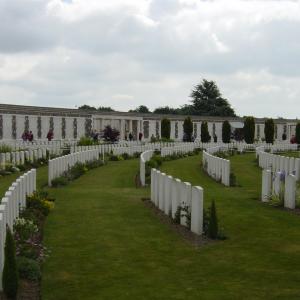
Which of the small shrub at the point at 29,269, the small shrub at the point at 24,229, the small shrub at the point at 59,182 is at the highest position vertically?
the small shrub at the point at 24,229

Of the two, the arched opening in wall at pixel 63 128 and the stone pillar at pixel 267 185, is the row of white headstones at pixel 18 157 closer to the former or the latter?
the stone pillar at pixel 267 185

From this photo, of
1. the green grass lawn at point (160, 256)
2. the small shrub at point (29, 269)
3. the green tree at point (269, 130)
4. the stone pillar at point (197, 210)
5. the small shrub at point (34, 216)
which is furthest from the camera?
the green tree at point (269, 130)

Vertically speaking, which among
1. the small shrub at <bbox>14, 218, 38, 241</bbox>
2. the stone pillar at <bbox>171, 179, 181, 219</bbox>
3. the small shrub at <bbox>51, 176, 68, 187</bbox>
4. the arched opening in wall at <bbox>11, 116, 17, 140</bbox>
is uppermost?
the arched opening in wall at <bbox>11, 116, 17, 140</bbox>

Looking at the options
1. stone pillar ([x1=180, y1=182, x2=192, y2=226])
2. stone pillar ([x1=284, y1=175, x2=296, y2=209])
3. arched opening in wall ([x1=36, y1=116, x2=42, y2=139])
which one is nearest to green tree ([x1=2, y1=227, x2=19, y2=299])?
stone pillar ([x1=180, y1=182, x2=192, y2=226])

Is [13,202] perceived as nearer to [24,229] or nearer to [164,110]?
[24,229]

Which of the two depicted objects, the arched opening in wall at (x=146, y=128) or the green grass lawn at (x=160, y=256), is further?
the arched opening in wall at (x=146, y=128)

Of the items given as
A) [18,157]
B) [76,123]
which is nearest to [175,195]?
[18,157]

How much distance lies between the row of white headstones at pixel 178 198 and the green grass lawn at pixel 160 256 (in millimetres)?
395

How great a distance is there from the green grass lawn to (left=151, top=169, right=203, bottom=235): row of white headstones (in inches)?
15.6

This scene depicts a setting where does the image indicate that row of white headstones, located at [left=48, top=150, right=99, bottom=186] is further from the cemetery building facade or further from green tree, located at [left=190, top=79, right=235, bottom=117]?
green tree, located at [left=190, top=79, right=235, bottom=117]

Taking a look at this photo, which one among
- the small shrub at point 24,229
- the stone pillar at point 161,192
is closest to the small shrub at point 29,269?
the small shrub at point 24,229

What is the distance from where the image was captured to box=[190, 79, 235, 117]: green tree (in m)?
93.8

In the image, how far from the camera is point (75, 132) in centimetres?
5472

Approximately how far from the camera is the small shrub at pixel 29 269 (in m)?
7.34
